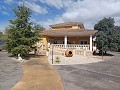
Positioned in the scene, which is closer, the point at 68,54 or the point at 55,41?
the point at 68,54

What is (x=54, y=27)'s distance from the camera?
1487 inches

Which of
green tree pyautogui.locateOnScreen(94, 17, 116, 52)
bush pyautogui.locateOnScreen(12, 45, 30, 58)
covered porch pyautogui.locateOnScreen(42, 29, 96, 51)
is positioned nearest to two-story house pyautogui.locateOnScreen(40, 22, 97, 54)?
covered porch pyautogui.locateOnScreen(42, 29, 96, 51)

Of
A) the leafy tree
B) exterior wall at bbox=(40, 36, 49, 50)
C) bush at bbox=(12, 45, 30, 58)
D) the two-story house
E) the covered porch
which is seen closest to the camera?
bush at bbox=(12, 45, 30, 58)

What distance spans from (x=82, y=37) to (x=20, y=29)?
617 inches

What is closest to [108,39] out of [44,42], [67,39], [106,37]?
[106,37]

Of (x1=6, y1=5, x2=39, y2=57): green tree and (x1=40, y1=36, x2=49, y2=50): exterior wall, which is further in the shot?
(x1=40, y1=36, x2=49, y2=50): exterior wall

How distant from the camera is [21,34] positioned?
21.2 meters

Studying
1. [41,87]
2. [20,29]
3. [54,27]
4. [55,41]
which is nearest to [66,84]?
[41,87]

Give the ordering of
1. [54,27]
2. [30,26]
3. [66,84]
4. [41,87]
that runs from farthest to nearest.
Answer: [54,27]
[30,26]
[66,84]
[41,87]

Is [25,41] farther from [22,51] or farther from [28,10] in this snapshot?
[28,10]

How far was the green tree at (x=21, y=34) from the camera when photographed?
20.8 meters

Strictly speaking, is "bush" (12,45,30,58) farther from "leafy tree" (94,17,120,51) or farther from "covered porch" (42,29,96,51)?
"leafy tree" (94,17,120,51)

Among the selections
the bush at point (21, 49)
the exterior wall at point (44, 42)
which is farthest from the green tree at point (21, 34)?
the exterior wall at point (44, 42)

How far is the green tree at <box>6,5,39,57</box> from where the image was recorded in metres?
20.8
